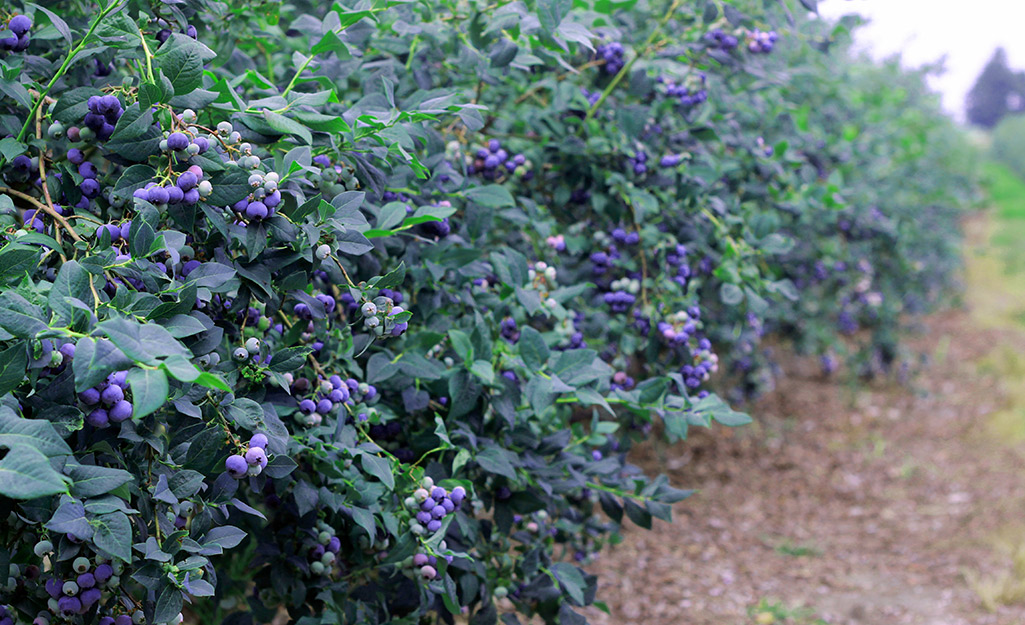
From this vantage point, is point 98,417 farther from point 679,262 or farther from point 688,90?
point 688,90

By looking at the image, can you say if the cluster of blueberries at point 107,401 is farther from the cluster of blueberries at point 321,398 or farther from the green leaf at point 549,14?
the green leaf at point 549,14

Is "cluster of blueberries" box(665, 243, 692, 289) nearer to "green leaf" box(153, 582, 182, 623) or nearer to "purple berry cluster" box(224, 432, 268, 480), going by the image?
"purple berry cluster" box(224, 432, 268, 480)

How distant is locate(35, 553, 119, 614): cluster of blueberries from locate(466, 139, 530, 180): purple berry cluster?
1.32 meters

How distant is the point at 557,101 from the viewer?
225 centimetres

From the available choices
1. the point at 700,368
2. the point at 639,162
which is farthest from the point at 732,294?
the point at 639,162

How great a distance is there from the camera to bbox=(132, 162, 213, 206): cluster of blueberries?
3.79 ft

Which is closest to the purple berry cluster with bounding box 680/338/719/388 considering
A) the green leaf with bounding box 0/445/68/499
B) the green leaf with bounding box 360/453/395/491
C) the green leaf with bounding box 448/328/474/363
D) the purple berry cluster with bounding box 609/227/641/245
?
the purple berry cluster with bounding box 609/227/641/245

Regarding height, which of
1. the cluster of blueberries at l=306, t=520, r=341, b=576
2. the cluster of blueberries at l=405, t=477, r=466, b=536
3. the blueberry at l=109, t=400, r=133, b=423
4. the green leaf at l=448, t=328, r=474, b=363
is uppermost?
the blueberry at l=109, t=400, r=133, b=423

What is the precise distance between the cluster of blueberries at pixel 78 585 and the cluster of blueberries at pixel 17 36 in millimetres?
836

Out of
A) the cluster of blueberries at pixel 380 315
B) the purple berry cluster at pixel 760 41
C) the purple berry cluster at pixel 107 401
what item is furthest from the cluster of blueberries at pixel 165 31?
the purple berry cluster at pixel 760 41

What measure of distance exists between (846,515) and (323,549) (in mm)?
3292

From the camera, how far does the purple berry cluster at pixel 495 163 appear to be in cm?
206

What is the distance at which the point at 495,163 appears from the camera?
2055 millimetres

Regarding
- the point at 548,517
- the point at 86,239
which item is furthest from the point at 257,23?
the point at 548,517
